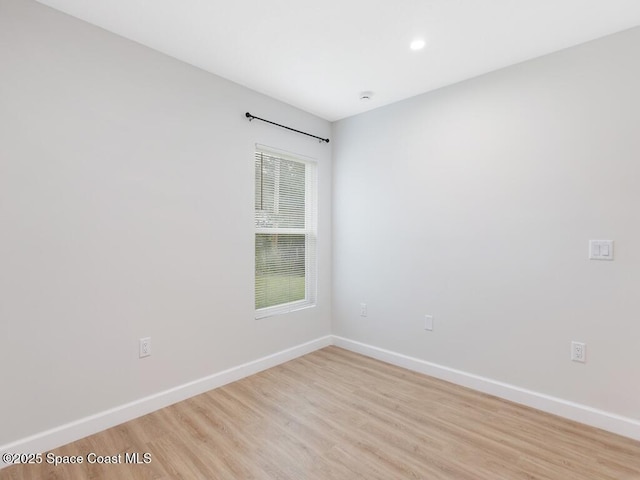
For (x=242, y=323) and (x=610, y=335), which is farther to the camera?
(x=242, y=323)

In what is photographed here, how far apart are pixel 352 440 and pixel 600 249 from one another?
197 centimetres

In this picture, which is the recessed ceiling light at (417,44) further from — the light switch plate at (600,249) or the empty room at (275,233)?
the light switch plate at (600,249)

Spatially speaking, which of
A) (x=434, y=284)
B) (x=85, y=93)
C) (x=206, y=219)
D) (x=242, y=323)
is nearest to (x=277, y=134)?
(x=206, y=219)

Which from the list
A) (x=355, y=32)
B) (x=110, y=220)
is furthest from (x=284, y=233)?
(x=355, y=32)

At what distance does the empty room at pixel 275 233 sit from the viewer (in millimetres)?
1789

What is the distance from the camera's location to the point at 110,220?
6.80 feet

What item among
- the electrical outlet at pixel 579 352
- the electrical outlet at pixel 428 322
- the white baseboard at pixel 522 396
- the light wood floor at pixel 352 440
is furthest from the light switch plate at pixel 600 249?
the electrical outlet at pixel 428 322

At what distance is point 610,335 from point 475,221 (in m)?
1.11

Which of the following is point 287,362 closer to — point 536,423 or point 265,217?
point 265,217

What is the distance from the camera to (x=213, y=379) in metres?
2.59

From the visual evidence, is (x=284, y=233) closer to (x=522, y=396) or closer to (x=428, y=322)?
(x=428, y=322)

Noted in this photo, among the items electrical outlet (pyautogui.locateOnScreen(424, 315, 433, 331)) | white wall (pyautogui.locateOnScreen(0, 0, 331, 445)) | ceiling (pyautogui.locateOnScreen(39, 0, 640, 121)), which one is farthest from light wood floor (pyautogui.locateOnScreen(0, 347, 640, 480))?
ceiling (pyautogui.locateOnScreen(39, 0, 640, 121))

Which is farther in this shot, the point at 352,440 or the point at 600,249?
the point at 600,249

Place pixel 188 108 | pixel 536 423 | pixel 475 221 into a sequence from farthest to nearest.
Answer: pixel 475 221 < pixel 188 108 < pixel 536 423
